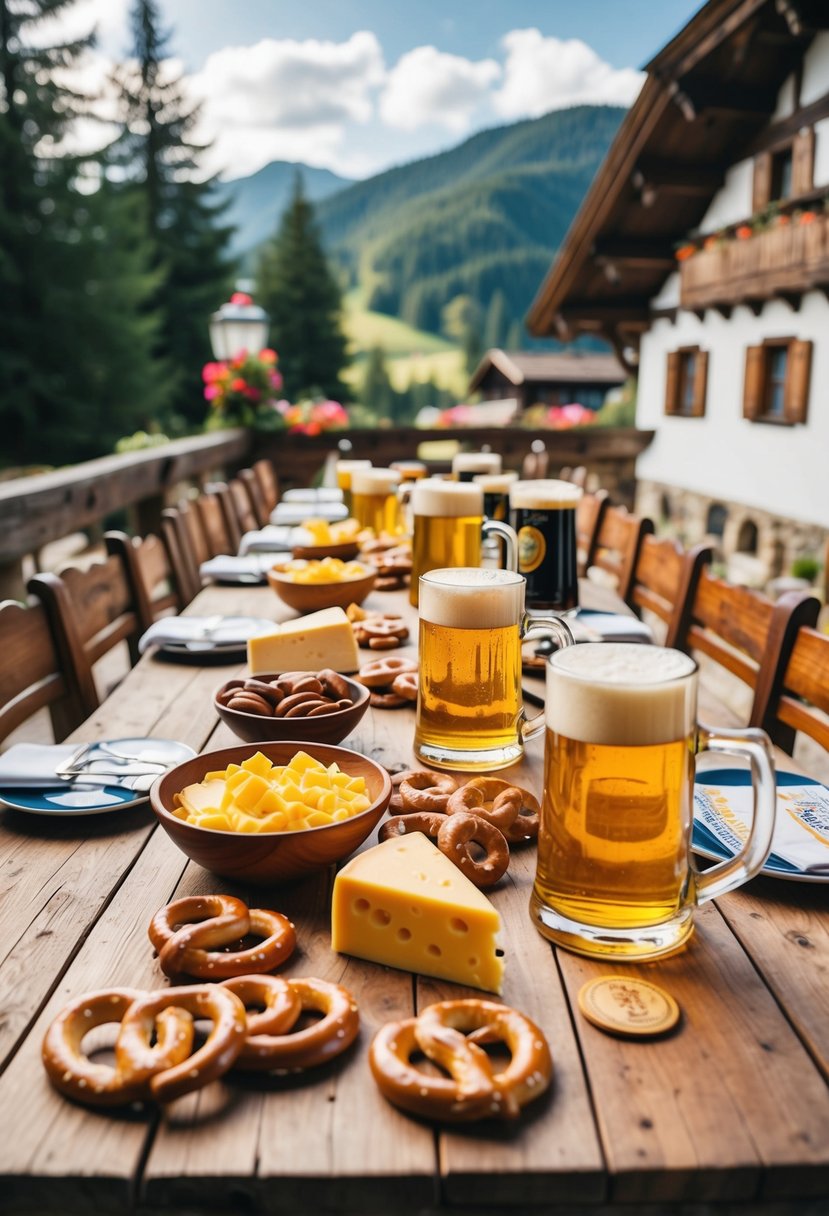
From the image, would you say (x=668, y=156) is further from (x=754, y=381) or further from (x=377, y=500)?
(x=377, y=500)

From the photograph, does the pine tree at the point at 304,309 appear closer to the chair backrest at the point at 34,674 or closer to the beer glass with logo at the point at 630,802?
the chair backrest at the point at 34,674

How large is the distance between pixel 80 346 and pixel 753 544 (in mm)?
13063

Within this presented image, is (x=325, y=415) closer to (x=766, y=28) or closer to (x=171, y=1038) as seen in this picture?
(x=766, y=28)

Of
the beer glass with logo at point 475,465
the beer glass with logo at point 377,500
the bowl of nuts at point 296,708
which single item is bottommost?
the bowl of nuts at point 296,708

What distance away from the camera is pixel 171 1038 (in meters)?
0.77

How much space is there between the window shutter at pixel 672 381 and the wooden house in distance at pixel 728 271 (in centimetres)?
3

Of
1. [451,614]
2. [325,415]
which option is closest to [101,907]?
[451,614]

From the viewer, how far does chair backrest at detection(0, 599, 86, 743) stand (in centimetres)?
178

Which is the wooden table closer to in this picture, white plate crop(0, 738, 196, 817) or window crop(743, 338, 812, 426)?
white plate crop(0, 738, 196, 817)

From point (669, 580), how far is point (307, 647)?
1312 mm

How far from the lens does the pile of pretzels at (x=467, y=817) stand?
1045mm

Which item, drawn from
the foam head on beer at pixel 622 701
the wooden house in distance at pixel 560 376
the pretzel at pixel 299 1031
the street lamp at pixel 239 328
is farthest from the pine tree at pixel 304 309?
the pretzel at pixel 299 1031

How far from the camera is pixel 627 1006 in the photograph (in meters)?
0.85

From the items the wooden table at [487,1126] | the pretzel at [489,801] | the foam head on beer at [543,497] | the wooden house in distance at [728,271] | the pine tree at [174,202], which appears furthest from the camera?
the pine tree at [174,202]
